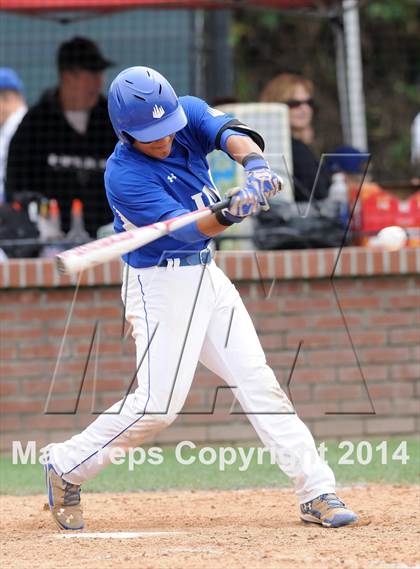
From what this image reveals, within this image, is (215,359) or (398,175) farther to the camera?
(398,175)

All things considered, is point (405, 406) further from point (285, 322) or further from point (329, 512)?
point (329, 512)

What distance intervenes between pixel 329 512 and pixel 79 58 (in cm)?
Answer: 481

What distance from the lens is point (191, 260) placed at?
5.68 metres

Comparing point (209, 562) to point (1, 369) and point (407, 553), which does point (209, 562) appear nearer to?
point (407, 553)

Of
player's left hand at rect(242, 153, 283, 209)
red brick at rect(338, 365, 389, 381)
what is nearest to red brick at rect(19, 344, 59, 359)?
red brick at rect(338, 365, 389, 381)

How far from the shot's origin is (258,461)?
25.6 feet

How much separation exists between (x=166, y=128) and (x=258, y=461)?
9.77 feet

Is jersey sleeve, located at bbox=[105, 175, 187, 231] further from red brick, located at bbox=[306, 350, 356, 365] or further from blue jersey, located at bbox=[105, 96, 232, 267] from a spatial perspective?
red brick, located at bbox=[306, 350, 356, 365]

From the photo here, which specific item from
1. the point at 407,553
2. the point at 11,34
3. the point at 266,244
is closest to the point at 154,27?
the point at 11,34

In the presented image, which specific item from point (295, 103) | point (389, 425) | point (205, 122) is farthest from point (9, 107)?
point (205, 122)

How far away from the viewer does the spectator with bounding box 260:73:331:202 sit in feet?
28.1

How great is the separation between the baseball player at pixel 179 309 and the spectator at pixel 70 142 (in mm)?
3298

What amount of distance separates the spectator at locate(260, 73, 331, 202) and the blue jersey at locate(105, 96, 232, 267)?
2723 mm

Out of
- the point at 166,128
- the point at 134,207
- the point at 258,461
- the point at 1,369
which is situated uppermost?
the point at 166,128
